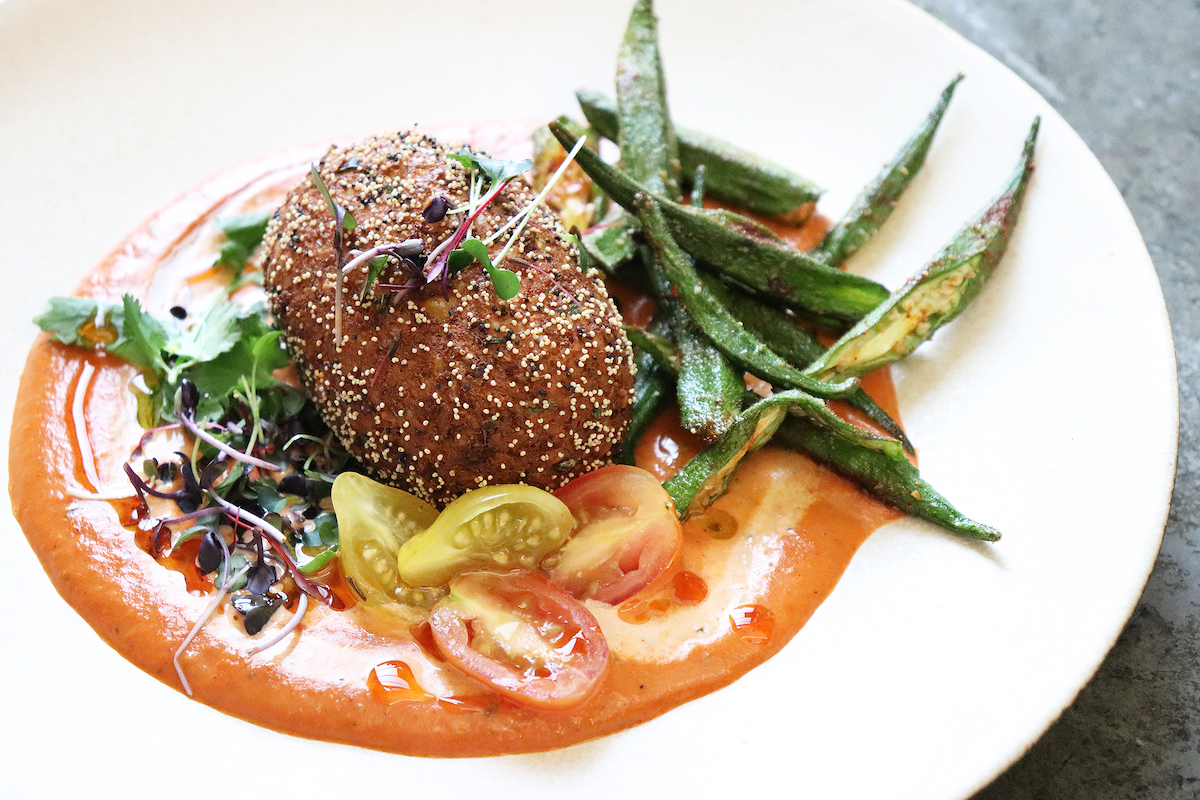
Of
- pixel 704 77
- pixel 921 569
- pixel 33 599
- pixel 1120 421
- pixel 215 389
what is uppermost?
pixel 704 77

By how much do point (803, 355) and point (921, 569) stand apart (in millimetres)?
997

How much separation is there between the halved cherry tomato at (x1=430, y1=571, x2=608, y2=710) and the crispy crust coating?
1.21 feet

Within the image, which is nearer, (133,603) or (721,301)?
(133,603)

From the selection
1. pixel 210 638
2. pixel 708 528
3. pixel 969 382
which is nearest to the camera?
pixel 210 638

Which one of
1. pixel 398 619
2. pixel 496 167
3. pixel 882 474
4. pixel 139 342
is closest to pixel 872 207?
pixel 882 474

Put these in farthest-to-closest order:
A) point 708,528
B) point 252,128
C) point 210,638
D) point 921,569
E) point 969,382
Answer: point 252,128
point 969,382
point 708,528
point 921,569
point 210,638

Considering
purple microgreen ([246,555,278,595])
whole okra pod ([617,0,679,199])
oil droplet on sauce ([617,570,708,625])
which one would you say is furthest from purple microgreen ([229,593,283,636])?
whole okra pod ([617,0,679,199])

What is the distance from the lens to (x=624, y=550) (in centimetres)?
293

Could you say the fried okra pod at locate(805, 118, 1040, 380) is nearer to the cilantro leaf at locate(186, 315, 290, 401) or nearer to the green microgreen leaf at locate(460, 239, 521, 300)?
the green microgreen leaf at locate(460, 239, 521, 300)

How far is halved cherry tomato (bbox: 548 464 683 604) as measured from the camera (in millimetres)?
2928

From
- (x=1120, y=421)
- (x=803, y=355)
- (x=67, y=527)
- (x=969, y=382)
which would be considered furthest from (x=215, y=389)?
(x=1120, y=421)

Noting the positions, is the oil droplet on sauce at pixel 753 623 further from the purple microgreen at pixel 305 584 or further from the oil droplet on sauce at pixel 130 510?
the oil droplet on sauce at pixel 130 510

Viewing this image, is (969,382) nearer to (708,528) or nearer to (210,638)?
(708,528)

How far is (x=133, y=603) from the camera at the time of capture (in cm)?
285
